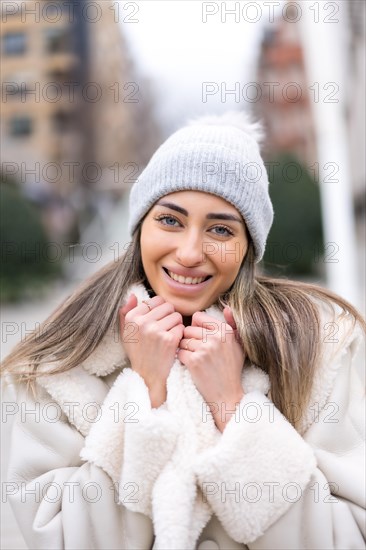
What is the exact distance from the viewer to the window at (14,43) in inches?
664

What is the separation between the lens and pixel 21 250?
1275cm

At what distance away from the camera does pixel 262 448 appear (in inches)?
81.5

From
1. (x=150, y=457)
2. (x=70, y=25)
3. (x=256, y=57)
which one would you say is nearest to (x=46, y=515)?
(x=150, y=457)

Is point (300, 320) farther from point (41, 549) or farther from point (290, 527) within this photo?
point (41, 549)

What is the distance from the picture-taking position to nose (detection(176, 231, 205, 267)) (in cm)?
216

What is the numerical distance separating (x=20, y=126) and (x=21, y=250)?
11210mm

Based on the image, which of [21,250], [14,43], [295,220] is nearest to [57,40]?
[14,43]

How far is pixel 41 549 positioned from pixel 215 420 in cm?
60

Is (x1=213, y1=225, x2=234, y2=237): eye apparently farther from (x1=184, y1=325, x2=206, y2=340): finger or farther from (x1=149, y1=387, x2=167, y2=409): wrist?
(x1=149, y1=387, x2=167, y2=409): wrist

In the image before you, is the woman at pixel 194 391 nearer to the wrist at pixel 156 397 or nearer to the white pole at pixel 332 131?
the wrist at pixel 156 397

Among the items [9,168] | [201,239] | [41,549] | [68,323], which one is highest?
[201,239]

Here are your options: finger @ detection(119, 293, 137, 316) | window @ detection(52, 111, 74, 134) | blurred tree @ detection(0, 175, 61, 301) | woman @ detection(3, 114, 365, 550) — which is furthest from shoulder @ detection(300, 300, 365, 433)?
window @ detection(52, 111, 74, 134)

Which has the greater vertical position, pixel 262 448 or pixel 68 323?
pixel 68 323

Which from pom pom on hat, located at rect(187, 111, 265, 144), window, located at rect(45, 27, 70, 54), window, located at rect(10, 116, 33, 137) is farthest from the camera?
window, located at rect(10, 116, 33, 137)
